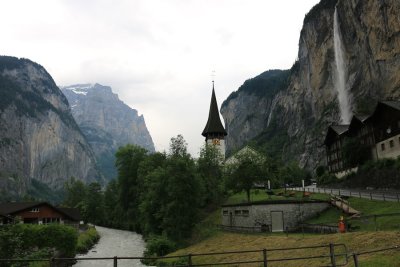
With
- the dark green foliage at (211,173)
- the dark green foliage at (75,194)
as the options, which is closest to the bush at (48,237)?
the dark green foliage at (211,173)

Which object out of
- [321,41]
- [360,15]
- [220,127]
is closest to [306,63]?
[321,41]

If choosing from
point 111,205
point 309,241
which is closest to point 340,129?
point 309,241

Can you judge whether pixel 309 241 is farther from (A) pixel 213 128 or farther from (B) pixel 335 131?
(A) pixel 213 128

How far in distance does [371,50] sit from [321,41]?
151ft

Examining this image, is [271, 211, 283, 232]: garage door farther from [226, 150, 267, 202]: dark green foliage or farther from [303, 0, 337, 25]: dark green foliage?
[303, 0, 337, 25]: dark green foliage

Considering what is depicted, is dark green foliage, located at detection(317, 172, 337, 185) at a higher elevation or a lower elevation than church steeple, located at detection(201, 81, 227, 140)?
lower

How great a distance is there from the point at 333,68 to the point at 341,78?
7.94 meters

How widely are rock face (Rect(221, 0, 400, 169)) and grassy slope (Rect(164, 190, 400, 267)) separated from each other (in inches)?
2188

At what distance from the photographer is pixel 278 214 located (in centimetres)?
4791

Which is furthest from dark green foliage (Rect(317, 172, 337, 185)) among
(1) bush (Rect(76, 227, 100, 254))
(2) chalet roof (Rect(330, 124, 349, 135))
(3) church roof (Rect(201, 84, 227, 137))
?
(1) bush (Rect(76, 227, 100, 254))

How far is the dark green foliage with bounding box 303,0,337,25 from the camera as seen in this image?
150 m

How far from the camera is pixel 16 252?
40.7 metres

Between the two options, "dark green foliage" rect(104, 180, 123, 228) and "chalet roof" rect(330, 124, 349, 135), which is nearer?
"chalet roof" rect(330, 124, 349, 135)

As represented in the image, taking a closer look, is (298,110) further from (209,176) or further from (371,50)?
(209,176)
